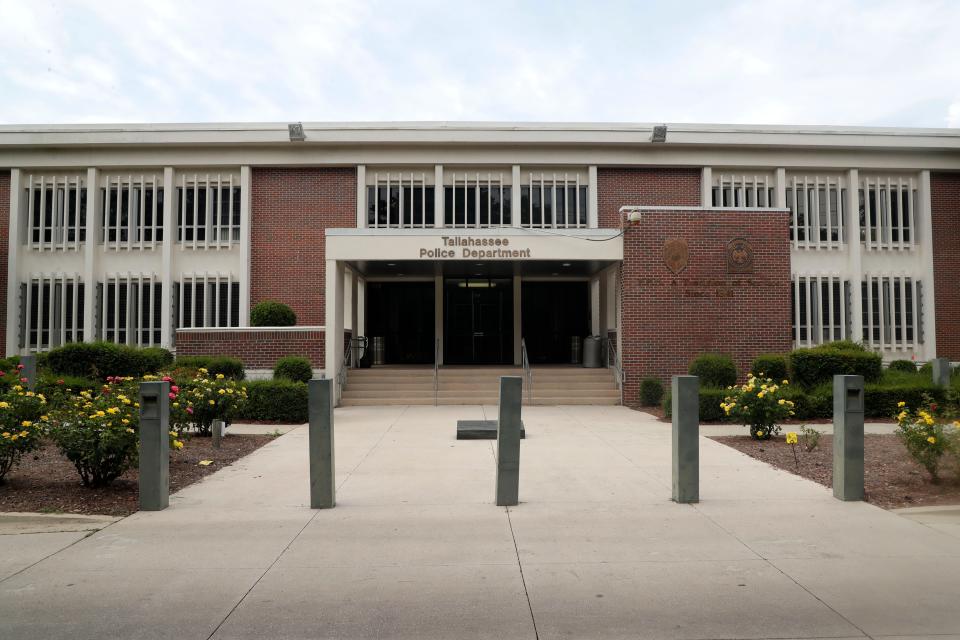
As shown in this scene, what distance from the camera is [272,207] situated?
76.3 feet

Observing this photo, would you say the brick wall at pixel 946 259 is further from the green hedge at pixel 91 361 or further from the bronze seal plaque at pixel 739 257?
the green hedge at pixel 91 361

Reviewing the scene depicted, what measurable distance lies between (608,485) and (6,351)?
22.8 metres

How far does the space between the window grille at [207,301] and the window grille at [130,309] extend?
816 millimetres

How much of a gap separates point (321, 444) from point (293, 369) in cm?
1042

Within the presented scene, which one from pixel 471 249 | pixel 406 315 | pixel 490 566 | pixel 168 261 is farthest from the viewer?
pixel 406 315

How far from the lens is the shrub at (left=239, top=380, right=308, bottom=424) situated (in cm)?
1415

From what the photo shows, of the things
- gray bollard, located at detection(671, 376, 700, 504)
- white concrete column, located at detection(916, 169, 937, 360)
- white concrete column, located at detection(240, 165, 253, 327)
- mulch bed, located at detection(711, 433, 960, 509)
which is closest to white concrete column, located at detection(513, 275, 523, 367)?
white concrete column, located at detection(240, 165, 253, 327)

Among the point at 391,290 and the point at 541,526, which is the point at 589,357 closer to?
the point at 391,290

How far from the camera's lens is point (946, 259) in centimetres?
2361

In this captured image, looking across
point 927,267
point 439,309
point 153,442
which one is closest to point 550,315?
point 439,309

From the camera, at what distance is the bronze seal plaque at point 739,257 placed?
17.6 metres

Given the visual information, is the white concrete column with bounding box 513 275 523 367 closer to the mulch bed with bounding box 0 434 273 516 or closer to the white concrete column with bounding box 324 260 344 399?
the white concrete column with bounding box 324 260 344 399

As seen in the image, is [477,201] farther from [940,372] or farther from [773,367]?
[940,372]

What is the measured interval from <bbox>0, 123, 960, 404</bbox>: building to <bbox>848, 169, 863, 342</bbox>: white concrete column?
0.07 metres
